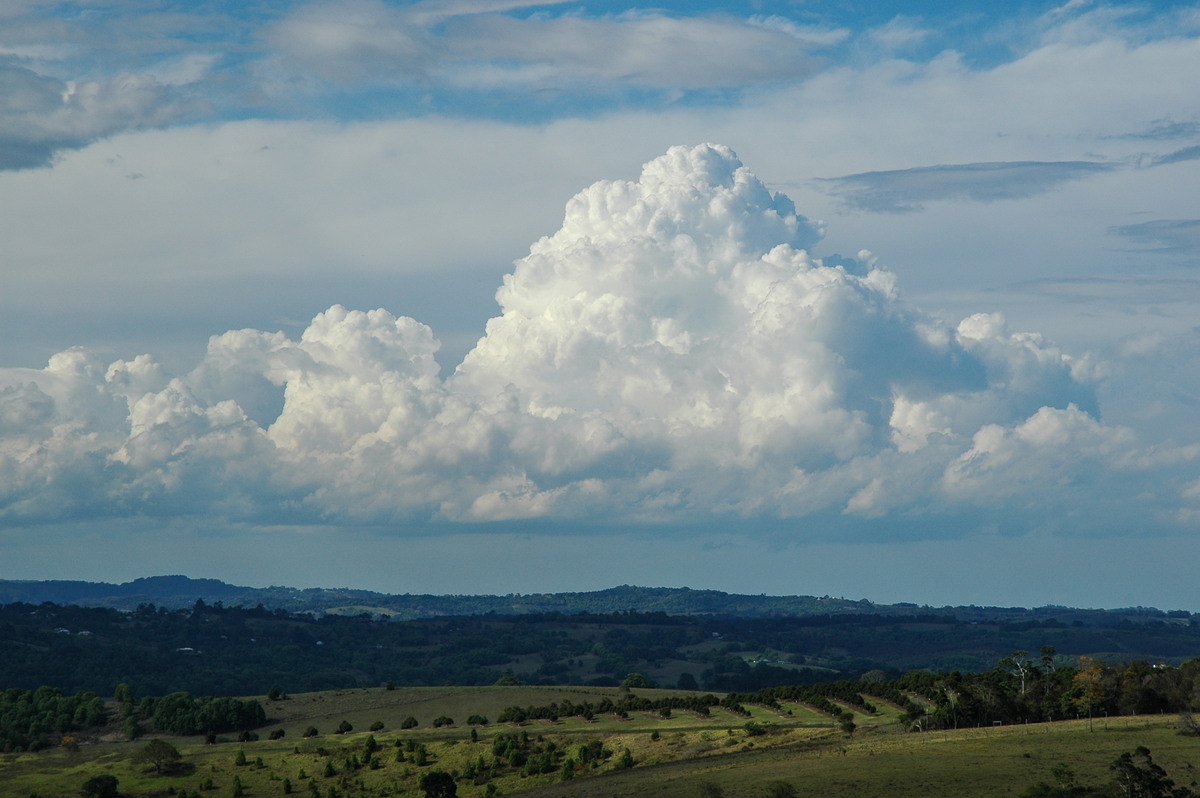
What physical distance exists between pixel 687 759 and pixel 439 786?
98.0 feet

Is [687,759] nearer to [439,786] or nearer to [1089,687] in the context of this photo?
[439,786]

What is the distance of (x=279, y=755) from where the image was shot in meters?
174

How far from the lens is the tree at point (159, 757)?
172m

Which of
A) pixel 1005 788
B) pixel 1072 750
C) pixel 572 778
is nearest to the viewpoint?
pixel 1005 788

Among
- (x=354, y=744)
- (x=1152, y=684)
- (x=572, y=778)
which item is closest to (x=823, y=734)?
(x=572, y=778)

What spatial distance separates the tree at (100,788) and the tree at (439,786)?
4219cm

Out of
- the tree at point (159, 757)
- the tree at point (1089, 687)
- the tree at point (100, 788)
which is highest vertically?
the tree at point (1089, 687)

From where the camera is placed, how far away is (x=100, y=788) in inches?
6417

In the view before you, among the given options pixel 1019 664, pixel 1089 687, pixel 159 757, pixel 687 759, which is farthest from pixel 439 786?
pixel 1019 664

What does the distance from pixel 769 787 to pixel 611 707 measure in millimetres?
79827

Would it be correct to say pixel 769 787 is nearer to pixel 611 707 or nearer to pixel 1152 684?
pixel 1152 684

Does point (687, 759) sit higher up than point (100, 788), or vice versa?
point (687, 759)

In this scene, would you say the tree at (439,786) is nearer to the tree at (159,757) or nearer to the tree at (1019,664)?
the tree at (159,757)

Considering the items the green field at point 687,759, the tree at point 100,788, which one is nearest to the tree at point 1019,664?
the green field at point 687,759
